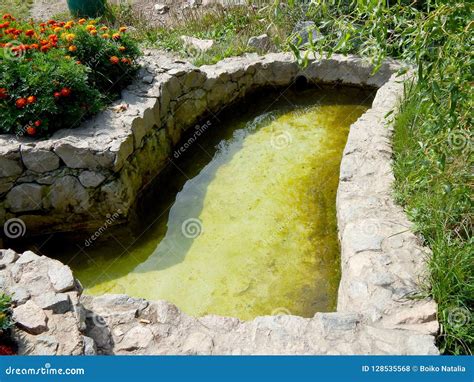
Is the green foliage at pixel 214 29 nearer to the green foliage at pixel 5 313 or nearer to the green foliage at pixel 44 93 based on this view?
the green foliage at pixel 44 93

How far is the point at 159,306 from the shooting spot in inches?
126

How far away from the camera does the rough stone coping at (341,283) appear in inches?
114

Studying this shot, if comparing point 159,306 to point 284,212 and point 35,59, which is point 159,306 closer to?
point 284,212

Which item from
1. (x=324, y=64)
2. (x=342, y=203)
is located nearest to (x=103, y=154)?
(x=342, y=203)

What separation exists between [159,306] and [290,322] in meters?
0.94

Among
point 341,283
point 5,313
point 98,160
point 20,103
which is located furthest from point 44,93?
point 341,283

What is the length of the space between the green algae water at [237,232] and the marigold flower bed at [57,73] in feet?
3.91

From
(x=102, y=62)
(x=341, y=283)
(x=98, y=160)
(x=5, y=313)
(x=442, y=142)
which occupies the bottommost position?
(x=341, y=283)

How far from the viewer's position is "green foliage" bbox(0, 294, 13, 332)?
248cm

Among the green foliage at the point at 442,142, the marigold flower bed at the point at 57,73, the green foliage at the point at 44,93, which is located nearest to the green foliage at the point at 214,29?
the marigold flower bed at the point at 57,73

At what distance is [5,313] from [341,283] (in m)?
2.45

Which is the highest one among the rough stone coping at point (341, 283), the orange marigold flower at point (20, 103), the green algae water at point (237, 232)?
the orange marigold flower at point (20, 103)

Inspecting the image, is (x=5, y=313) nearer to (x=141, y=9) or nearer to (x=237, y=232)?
(x=237, y=232)

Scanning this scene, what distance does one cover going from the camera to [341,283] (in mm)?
3654
